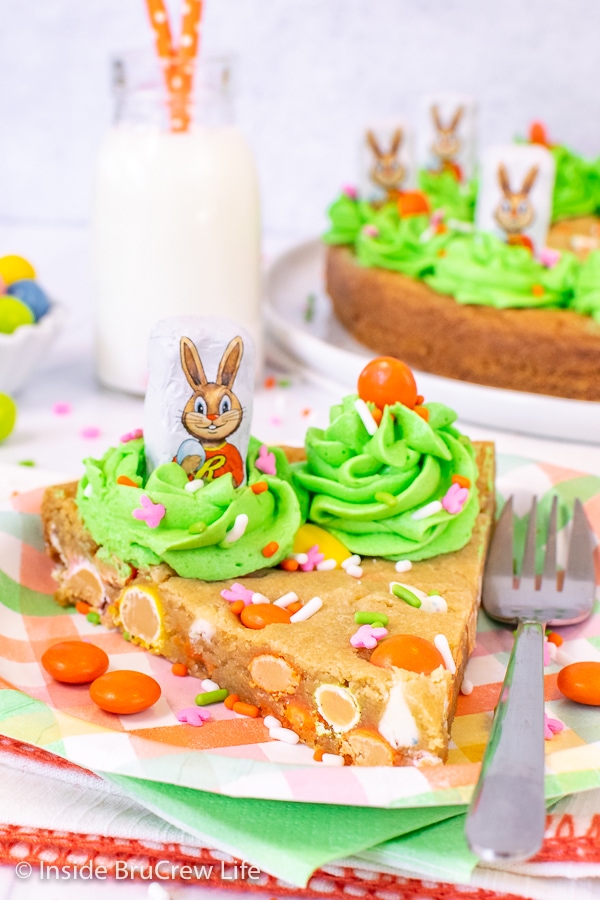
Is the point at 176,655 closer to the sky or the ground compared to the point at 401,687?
closer to the ground

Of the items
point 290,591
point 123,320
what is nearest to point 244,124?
point 123,320

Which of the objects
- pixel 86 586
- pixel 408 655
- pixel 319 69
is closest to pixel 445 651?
pixel 408 655

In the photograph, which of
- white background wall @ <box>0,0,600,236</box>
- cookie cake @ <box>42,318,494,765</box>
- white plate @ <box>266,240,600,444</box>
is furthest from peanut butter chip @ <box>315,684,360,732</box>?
white background wall @ <box>0,0,600,236</box>

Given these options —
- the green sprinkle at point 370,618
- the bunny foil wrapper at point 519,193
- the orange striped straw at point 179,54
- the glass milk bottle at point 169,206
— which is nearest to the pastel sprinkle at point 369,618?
the green sprinkle at point 370,618

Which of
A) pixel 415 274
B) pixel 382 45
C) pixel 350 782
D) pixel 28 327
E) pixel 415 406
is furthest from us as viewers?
pixel 382 45

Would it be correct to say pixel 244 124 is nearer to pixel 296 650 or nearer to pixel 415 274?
pixel 415 274

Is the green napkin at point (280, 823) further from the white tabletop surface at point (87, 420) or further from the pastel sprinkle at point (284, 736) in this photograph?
the white tabletop surface at point (87, 420)
